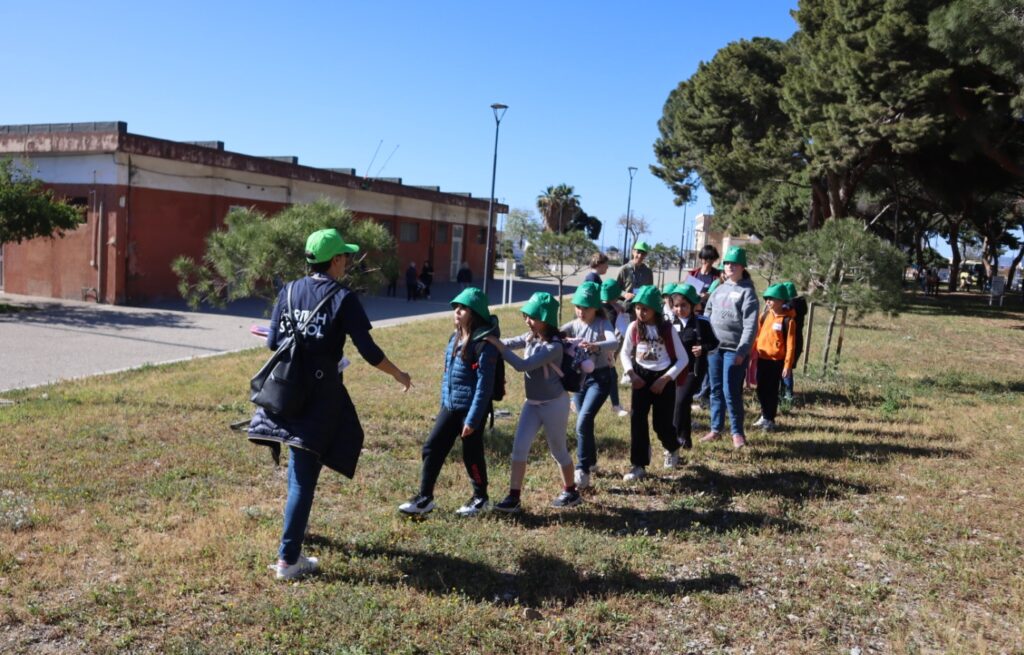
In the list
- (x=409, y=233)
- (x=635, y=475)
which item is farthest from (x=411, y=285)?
(x=635, y=475)

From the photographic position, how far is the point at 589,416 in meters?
5.99

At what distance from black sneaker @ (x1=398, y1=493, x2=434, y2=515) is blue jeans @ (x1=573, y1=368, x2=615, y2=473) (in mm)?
1316

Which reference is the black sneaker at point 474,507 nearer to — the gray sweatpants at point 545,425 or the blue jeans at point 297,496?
the gray sweatpants at point 545,425

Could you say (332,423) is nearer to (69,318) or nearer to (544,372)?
(544,372)

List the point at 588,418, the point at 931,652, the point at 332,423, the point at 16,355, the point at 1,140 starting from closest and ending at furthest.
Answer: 1. the point at 931,652
2. the point at 332,423
3. the point at 588,418
4. the point at 16,355
5. the point at 1,140

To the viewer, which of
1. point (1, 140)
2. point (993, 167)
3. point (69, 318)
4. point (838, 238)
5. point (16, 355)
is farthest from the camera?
point (993, 167)

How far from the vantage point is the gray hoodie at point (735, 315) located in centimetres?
694

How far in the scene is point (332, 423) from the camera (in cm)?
406

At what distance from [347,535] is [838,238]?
7.50 metres

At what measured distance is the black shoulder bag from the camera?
12.9ft

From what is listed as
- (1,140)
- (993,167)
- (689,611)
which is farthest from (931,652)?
(993,167)

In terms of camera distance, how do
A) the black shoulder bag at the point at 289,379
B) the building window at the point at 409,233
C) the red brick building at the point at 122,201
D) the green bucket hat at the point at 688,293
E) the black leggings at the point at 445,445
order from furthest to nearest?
the building window at the point at 409,233 < the red brick building at the point at 122,201 < the green bucket hat at the point at 688,293 < the black leggings at the point at 445,445 < the black shoulder bag at the point at 289,379

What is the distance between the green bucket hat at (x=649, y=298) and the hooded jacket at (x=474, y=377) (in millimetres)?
1404

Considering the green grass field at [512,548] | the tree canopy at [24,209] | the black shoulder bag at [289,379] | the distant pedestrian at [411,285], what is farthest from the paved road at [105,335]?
the black shoulder bag at [289,379]
